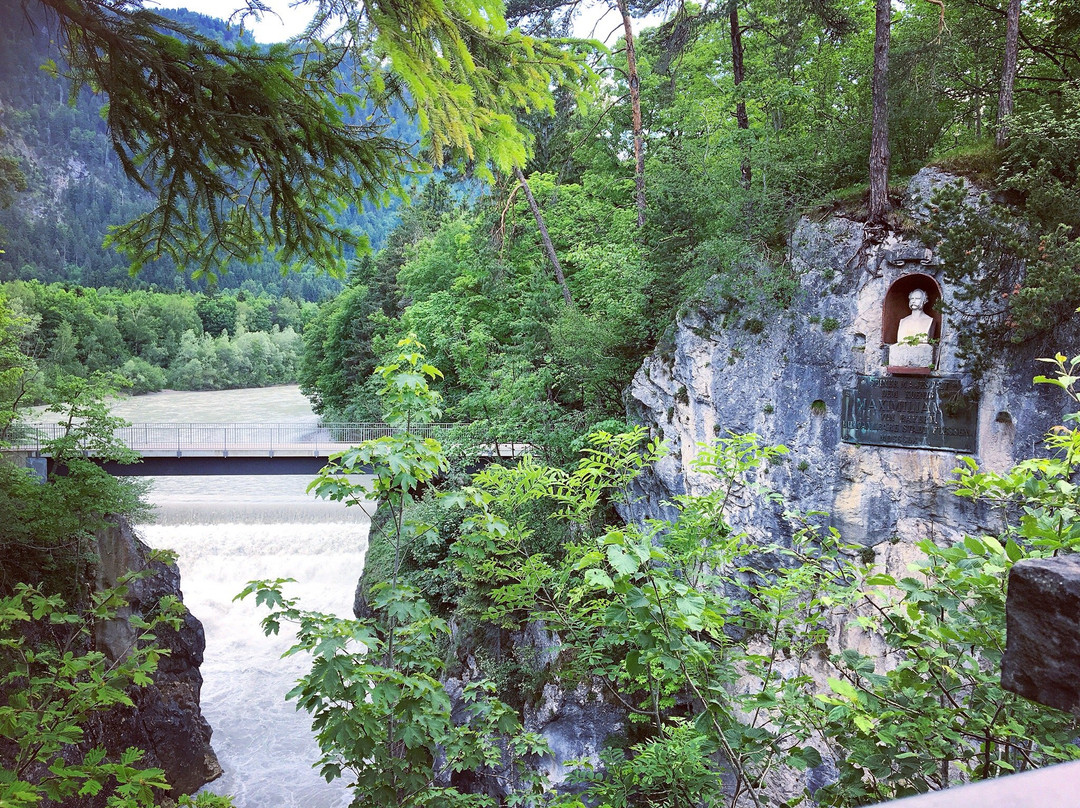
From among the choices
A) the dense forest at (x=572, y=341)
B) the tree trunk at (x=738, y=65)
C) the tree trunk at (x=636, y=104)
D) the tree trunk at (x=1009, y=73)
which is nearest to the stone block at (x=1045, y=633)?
the dense forest at (x=572, y=341)

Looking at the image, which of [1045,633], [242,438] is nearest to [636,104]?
[1045,633]

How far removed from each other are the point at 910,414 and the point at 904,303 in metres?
1.39

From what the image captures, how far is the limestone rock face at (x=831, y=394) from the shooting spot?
5816 millimetres

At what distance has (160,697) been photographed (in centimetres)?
868

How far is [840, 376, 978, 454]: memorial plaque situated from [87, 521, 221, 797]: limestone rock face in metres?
9.07

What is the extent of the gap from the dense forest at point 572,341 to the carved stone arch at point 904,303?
0.35 metres

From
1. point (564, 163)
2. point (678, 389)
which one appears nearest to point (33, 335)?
point (678, 389)

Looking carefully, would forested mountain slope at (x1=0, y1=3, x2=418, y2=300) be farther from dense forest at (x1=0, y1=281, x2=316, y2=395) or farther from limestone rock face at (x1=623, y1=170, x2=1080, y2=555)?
limestone rock face at (x1=623, y1=170, x2=1080, y2=555)

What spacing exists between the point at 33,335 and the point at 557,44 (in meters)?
5.64

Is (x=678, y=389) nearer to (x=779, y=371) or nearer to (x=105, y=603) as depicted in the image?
(x=779, y=371)

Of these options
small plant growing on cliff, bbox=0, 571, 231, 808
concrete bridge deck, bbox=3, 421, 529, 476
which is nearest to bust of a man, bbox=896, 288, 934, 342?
small plant growing on cliff, bbox=0, 571, 231, 808

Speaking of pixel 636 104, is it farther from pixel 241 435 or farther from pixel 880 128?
pixel 241 435

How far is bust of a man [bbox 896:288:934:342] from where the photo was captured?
6.18 metres

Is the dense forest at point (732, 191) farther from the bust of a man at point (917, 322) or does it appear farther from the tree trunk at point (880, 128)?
the bust of a man at point (917, 322)
